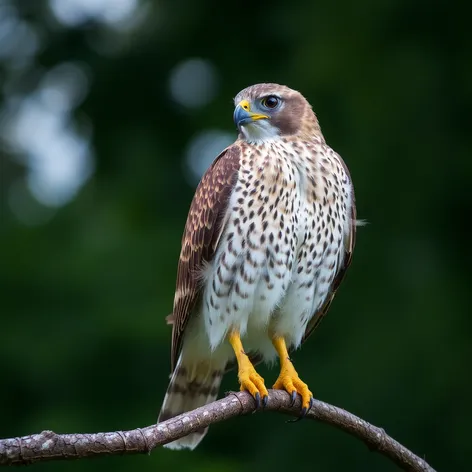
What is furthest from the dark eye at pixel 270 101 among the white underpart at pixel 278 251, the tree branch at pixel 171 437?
the tree branch at pixel 171 437

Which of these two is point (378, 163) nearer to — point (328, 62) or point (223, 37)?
point (328, 62)

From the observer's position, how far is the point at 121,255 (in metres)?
9.09

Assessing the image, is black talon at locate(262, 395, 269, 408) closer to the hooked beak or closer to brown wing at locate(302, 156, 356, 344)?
brown wing at locate(302, 156, 356, 344)

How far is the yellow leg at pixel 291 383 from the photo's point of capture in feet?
15.4

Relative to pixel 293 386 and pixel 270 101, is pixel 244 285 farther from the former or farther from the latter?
pixel 270 101

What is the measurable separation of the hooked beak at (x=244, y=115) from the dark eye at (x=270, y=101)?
0.08 metres

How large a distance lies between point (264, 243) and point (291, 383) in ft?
1.93

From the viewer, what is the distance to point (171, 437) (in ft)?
11.9

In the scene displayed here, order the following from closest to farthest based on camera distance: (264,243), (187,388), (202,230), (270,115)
→ (264,243), (202,230), (270,115), (187,388)

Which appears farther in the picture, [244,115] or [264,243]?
[244,115]

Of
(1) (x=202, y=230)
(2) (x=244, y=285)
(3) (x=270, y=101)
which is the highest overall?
(3) (x=270, y=101)

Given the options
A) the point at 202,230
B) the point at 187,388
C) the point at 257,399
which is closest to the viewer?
the point at 257,399

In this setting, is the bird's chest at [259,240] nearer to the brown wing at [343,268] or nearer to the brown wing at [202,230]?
the brown wing at [202,230]

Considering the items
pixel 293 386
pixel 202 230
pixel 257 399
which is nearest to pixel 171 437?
pixel 257 399
